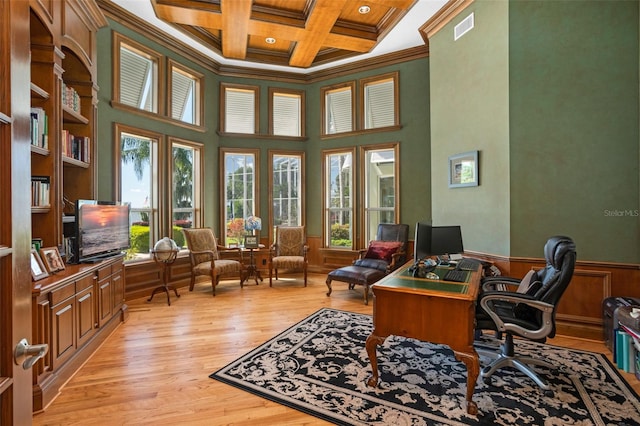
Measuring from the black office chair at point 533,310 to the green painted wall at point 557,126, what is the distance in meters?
1.16

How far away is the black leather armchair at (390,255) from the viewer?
209 inches

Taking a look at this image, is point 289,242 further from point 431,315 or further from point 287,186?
point 431,315

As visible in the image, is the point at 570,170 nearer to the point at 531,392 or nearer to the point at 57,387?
the point at 531,392

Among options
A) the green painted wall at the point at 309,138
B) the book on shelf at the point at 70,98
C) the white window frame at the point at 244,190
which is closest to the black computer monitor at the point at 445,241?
the green painted wall at the point at 309,138

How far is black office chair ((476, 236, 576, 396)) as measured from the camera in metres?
2.45

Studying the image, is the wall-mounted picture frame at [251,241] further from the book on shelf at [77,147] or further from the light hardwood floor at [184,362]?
the book on shelf at [77,147]

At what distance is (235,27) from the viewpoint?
16.3ft

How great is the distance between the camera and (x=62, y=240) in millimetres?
3270

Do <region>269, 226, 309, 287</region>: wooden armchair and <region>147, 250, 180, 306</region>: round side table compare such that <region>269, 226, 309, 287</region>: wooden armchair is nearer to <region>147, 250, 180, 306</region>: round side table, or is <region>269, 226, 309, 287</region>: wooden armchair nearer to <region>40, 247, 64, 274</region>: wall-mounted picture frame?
<region>147, 250, 180, 306</region>: round side table

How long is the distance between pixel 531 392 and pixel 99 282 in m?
3.99

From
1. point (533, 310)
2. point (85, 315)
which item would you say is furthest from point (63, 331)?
point (533, 310)

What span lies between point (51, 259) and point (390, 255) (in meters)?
4.34

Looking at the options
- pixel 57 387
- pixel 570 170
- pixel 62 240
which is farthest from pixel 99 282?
pixel 570 170

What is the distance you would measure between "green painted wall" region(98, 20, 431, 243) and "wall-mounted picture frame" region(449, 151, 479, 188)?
132cm
